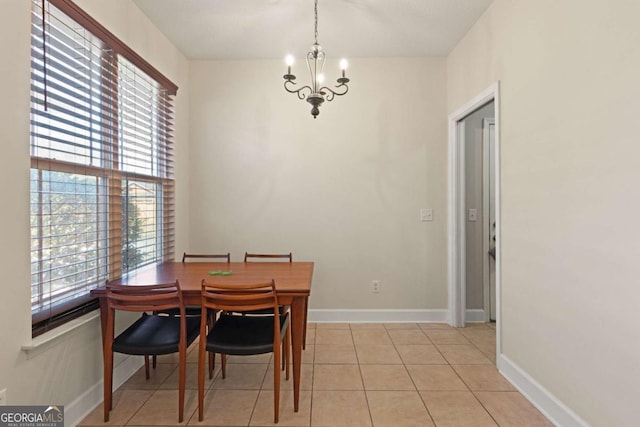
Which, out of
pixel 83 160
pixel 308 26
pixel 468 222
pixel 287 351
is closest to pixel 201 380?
pixel 287 351

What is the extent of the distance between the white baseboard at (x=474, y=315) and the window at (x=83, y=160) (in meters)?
3.17

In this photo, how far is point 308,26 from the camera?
2879 mm

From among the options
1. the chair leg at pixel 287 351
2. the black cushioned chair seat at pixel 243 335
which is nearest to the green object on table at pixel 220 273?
the black cushioned chair seat at pixel 243 335

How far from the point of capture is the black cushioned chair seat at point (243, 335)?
1.91 meters

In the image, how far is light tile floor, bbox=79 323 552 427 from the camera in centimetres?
196

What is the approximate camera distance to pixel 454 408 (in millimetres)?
2068

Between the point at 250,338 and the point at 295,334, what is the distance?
0.87ft

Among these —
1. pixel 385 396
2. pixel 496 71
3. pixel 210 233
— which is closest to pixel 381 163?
pixel 496 71

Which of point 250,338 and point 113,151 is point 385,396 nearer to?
point 250,338

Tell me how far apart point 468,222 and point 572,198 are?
1.81 m

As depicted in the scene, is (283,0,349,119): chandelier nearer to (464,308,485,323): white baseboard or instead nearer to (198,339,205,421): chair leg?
(198,339,205,421): chair leg

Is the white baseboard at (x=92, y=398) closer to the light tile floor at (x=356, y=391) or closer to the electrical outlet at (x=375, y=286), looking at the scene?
the light tile floor at (x=356, y=391)

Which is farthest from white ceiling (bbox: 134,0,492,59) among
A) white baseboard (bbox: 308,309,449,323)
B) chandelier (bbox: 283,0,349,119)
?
white baseboard (bbox: 308,309,449,323)

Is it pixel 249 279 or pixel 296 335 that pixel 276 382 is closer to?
pixel 296 335
